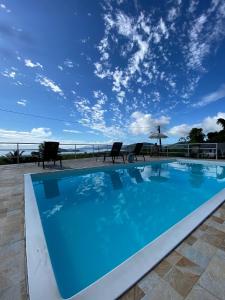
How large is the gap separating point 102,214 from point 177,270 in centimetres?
191

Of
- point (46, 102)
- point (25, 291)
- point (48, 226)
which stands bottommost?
point (48, 226)

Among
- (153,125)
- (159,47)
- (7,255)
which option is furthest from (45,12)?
(153,125)

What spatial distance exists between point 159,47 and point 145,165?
17.7 ft

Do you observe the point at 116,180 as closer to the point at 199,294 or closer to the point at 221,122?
the point at 199,294

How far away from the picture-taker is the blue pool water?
1.75m

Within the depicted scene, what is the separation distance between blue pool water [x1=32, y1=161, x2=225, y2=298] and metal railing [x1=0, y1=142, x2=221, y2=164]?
11.3 feet

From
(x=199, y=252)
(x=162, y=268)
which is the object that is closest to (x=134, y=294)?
(x=162, y=268)

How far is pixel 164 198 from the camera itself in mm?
3711

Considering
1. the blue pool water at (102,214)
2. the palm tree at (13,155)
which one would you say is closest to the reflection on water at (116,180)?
the blue pool water at (102,214)

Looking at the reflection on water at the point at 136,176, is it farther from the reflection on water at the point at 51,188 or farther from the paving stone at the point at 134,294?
the paving stone at the point at 134,294

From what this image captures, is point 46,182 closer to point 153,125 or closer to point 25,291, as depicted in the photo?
point 25,291

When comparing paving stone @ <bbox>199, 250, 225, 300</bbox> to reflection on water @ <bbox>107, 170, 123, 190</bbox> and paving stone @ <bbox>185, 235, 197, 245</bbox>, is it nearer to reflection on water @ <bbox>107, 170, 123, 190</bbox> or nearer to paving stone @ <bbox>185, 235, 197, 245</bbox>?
paving stone @ <bbox>185, 235, 197, 245</bbox>

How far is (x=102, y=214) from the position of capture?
2.94 m

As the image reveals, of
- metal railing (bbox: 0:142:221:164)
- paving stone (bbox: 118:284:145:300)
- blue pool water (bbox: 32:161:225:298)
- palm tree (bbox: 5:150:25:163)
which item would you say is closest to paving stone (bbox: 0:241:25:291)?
blue pool water (bbox: 32:161:225:298)
